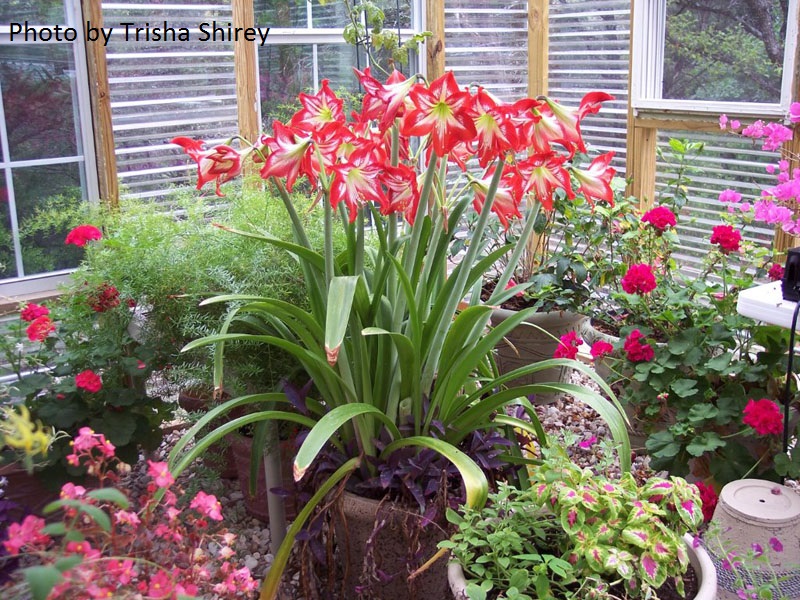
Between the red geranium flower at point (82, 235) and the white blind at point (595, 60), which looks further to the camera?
the white blind at point (595, 60)

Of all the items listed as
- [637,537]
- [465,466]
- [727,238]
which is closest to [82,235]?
[465,466]

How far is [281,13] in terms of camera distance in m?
3.26

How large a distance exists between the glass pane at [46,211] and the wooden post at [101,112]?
9 cm

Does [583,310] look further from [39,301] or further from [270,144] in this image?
[39,301]

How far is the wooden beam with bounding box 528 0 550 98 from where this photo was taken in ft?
13.3

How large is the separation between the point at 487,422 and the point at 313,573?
0.51m

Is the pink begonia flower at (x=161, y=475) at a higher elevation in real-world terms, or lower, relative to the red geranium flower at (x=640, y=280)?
higher

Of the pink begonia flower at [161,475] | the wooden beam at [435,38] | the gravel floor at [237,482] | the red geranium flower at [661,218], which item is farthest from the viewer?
the wooden beam at [435,38]

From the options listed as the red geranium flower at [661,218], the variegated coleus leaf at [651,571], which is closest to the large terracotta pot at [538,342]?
the red geranium flower at [661,218]

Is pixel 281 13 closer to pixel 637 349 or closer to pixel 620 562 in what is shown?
pixel 637 349

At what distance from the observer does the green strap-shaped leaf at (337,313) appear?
1.47m

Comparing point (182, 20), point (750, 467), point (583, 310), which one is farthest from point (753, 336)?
point (182, 20)

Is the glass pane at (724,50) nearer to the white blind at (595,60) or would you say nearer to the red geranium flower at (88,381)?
the white blind at (595,60)

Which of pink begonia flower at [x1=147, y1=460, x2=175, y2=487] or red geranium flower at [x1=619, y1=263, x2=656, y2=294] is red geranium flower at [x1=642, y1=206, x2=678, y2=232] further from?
pink begonia flower at [x1=147, y1=460, x2=175, y2=487]
